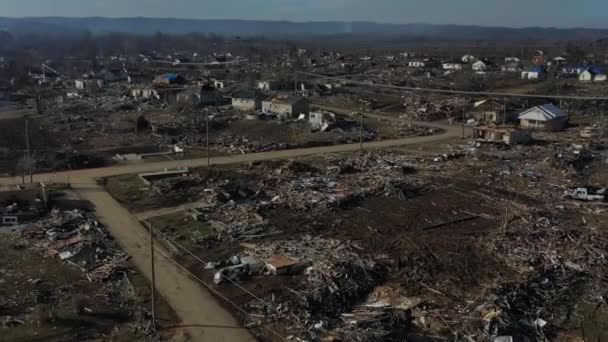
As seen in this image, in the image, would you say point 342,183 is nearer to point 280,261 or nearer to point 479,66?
point 280,261

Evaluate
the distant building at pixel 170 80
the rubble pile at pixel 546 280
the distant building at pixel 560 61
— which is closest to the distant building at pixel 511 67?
the distant building at pixel 560 61

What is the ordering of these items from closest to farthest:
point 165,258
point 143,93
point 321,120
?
point 165,258
point 321,120
point 143,93

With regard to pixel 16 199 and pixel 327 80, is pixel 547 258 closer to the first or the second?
pixel 16 199

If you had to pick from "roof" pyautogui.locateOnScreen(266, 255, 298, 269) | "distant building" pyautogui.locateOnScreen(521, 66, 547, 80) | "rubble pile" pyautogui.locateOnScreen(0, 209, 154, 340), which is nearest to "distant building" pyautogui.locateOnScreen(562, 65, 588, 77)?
"distant building" pyautogui.locateOnScreen(521, 66, 547, 80)

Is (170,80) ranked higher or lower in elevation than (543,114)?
higher

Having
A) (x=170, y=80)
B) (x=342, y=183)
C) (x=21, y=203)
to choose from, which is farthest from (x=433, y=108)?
(x=21, y=203)

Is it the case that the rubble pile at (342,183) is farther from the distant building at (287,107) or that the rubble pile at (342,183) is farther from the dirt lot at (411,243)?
the distant building at (287,107)

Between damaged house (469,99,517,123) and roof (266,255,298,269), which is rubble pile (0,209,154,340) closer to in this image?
roof (266,255,298,269)
